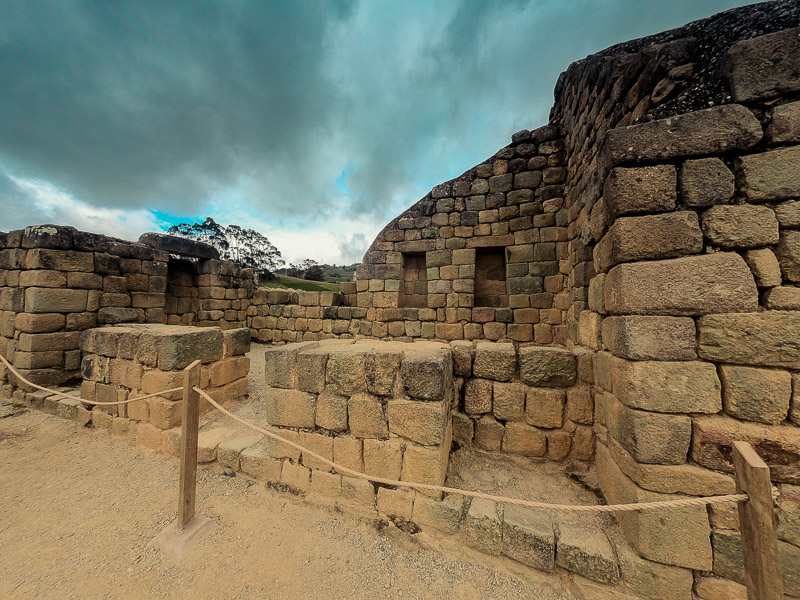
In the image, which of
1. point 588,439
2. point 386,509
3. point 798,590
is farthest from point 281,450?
point 798,590

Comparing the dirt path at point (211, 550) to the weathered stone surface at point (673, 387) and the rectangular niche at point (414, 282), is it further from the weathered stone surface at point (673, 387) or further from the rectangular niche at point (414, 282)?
the rectangular niche at point (414, 282)

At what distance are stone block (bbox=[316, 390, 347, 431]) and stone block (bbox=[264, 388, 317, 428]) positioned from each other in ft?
0.22

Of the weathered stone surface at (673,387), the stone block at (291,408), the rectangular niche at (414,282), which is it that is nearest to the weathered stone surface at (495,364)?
the weathered stone surface at (673,387)

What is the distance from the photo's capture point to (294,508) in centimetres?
238

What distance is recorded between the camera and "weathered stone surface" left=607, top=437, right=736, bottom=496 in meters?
1.63

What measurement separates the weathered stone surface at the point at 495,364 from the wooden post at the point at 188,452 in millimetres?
2335

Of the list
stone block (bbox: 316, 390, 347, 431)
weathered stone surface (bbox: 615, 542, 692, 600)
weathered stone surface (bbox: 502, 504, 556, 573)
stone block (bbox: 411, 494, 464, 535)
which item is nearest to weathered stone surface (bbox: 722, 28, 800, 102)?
weathered stone surface (bbox: 615, 542, 692, 600)

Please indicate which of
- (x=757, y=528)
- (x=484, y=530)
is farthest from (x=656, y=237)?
(x=484, y=530)

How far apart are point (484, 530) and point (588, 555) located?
24.4 inches

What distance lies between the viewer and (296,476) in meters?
2.53

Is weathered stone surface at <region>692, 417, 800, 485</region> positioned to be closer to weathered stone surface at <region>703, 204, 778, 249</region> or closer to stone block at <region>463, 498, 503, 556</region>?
weathered stone surface at <region>703, 204, 778, 249</region>

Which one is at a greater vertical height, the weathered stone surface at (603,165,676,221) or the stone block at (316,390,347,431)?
the weathered stone surface at (603,165,676,221)

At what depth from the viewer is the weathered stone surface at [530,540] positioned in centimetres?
180

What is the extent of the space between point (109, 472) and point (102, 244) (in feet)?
13.8
